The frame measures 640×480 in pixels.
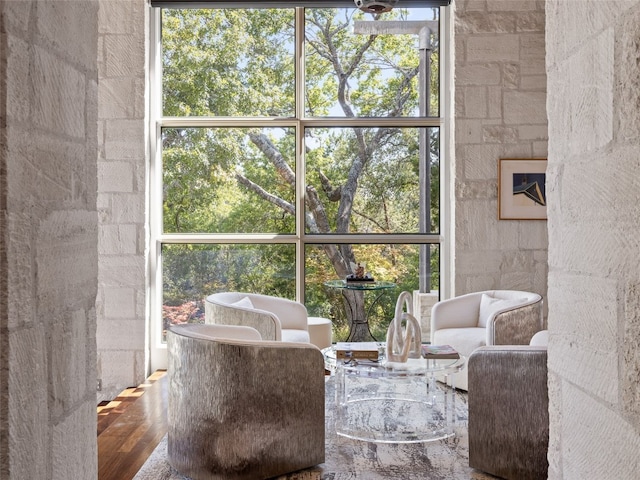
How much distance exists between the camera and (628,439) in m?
1.16

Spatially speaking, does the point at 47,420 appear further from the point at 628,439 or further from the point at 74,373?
the point at 628,439

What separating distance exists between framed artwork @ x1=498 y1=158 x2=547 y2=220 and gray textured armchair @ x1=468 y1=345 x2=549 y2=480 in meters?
2.79

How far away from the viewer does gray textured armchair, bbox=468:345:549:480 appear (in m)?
3.05

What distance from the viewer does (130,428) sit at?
164 inches

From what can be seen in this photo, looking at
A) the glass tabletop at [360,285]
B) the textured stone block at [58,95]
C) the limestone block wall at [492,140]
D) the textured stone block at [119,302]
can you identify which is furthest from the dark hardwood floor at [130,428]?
the limestone block wall at [492,140]

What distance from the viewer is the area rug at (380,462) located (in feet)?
10.8

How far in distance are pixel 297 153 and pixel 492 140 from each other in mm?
1723

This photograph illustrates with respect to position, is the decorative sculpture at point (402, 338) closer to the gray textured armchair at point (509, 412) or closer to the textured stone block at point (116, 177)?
the gray textured armchair at point (509, 412)

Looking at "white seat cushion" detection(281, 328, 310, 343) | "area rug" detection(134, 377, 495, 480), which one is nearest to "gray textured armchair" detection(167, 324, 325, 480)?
"area rug" detection(134, 377, 495, 480)

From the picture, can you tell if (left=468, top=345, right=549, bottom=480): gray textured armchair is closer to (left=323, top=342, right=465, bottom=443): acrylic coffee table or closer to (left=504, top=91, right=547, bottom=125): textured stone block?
(left=323, top=342, right=465, bottom=443): acrylic coffee table

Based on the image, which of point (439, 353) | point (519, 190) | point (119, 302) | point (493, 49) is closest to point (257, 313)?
point (439, 353)

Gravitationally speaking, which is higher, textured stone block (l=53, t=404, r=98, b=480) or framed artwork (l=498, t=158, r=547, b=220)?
framed artwork (l=498, t=158, r=547, b=220)

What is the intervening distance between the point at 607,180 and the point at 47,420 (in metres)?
1.12

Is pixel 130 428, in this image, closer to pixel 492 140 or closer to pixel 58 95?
pixel 58 95
